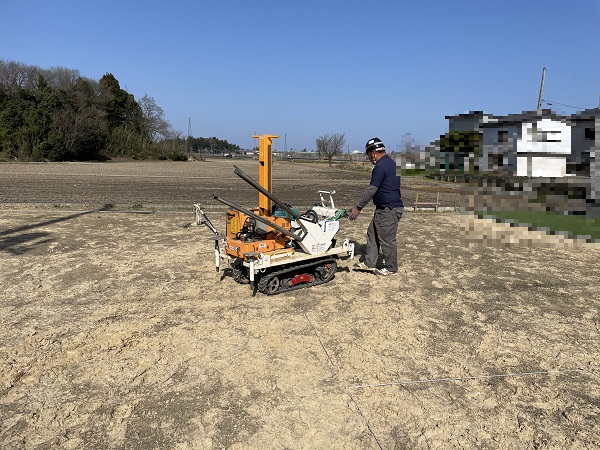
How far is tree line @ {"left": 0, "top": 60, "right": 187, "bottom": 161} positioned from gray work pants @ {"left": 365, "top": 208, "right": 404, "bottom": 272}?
42614 mm

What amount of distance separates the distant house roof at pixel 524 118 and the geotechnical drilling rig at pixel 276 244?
772cm

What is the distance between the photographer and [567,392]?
337 cm

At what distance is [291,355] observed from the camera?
382 centimetres

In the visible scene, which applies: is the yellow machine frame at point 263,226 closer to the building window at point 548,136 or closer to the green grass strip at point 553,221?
the green grass strip at point 553,221

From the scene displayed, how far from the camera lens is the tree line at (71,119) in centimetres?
3981

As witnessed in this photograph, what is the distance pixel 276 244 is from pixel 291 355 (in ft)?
6.28

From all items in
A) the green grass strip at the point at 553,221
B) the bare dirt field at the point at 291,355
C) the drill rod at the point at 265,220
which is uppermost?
the drill rod at the point at 265,220

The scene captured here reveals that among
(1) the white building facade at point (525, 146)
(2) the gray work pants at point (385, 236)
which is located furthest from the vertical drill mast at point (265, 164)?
(1) the white building facade at point (525, 146)

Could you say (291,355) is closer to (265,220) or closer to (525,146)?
(265,220)

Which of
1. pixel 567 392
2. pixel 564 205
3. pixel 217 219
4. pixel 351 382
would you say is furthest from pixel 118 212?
pixel 564 205

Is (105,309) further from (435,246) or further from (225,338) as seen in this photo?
(435,246)

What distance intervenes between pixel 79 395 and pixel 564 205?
12138 millimetres


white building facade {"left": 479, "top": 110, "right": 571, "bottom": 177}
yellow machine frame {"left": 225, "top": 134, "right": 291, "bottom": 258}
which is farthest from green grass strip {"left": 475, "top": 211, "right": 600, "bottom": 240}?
yellow machine frame {"left": 225, "top": 134, "right": 291, "bottom": 258}

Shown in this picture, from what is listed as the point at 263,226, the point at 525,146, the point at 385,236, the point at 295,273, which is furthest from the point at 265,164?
the point at 525,146
